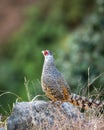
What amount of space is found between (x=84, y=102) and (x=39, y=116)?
745mm

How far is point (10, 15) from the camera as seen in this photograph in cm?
3572

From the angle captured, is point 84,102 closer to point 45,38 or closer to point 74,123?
point 74,123

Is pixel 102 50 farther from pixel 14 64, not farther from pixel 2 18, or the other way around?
pixel 2 18

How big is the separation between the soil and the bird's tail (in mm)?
21162

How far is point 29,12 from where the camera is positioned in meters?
33.4

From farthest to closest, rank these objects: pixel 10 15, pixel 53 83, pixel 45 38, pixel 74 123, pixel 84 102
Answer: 1. pixel 10 15
2. pixel 45 38
3. pixel 84 102
4. pixel 53 83
5. pixel 74 123

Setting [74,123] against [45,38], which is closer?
[74,123]

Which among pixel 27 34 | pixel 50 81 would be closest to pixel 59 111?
pixel 50 81

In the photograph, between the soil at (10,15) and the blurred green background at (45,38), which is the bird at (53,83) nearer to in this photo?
the blurred green background at (45,38)

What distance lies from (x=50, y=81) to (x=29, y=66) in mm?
15959

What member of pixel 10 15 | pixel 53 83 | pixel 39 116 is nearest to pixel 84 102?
pixel 53 83

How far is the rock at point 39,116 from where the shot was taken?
11.8 m

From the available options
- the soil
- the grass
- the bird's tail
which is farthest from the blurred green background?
the grass

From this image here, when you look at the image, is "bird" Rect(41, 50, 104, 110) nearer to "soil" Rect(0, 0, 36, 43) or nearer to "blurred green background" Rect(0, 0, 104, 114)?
"blurred green background" Rect(0, 0, 104, 114)
